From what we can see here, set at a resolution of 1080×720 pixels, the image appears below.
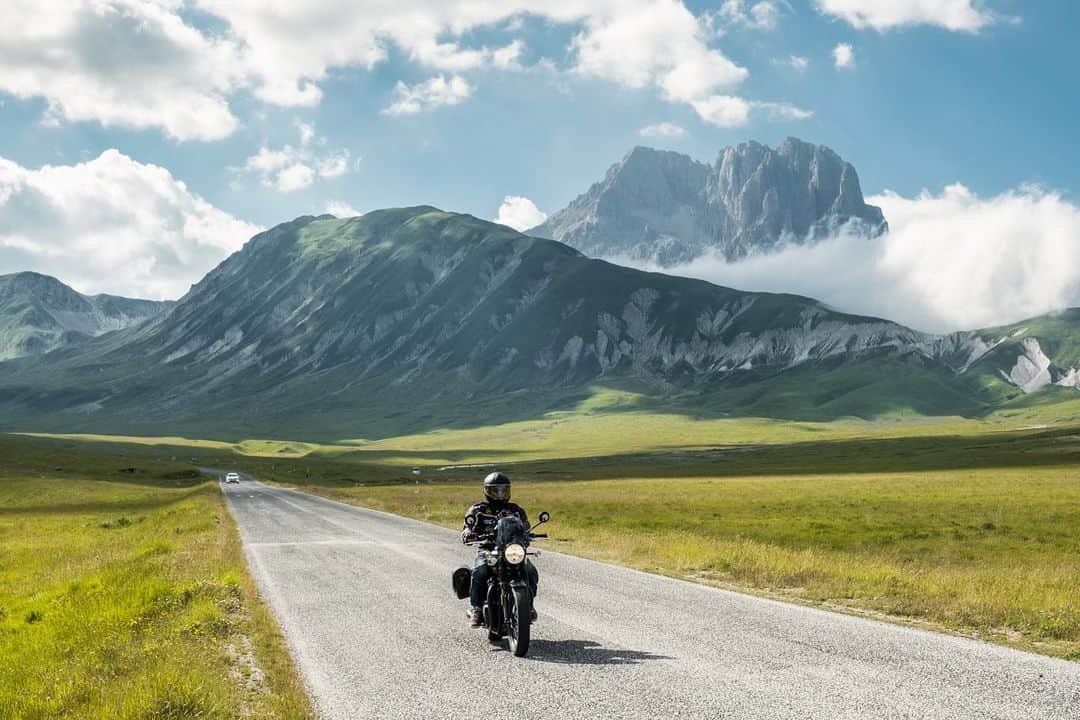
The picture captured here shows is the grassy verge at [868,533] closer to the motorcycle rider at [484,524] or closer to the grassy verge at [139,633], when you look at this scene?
the motorcycle rider at [484,524]

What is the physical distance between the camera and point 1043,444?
15550 cm

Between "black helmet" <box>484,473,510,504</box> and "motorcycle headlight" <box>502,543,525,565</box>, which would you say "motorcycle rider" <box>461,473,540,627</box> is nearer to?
"black helmet" <box>484,473,510,504</box>

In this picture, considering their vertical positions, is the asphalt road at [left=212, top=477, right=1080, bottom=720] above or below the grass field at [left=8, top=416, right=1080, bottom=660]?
above

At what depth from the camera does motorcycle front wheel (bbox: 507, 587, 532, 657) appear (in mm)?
13547

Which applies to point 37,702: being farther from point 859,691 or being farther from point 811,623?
point 811,623

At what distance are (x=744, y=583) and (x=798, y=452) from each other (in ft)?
559

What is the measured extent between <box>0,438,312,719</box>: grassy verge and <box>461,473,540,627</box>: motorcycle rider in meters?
3.57

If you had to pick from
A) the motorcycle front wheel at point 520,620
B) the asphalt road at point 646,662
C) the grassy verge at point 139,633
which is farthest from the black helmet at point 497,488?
the grassy verge at point 139,633

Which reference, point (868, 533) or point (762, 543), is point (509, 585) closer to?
point (762, 543)

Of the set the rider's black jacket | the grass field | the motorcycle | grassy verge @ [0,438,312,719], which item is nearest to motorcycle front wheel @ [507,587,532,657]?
the motorcycle

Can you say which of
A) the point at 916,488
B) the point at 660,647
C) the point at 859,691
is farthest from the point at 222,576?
the point at 916,488

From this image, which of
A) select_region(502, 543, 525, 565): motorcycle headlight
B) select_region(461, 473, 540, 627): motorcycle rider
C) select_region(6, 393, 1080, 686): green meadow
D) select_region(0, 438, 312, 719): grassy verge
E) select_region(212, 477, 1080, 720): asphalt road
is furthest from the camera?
select_region(6, 393, 1080, 686): green meadow

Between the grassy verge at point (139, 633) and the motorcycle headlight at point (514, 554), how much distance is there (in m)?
3.96

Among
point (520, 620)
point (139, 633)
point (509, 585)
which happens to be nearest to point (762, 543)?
point (509, 585)
